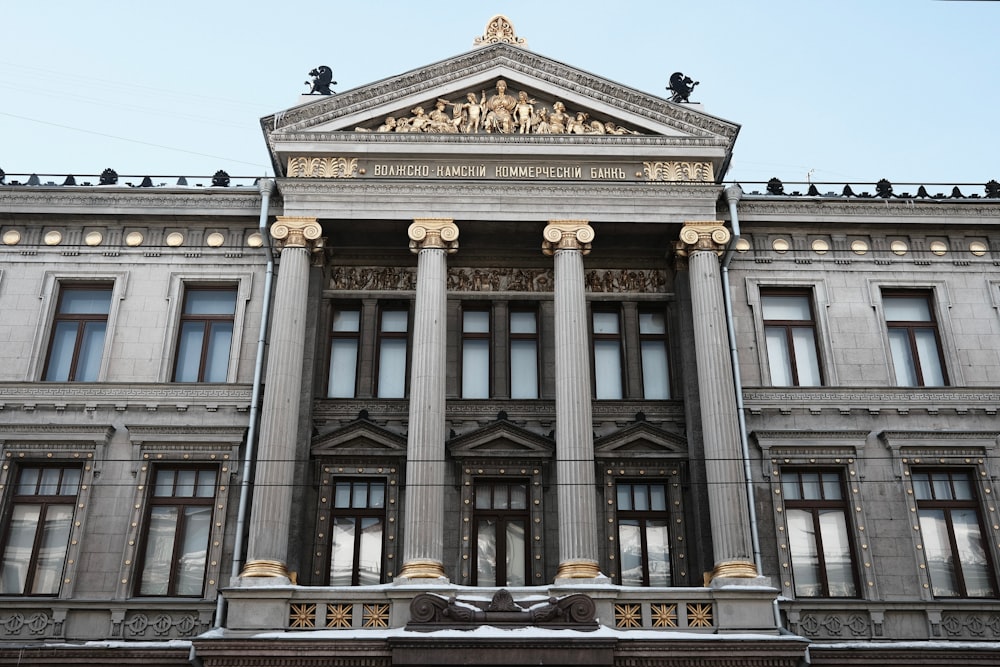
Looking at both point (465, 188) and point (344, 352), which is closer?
point (465, 188)

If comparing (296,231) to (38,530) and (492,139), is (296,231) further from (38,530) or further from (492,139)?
(38,530)

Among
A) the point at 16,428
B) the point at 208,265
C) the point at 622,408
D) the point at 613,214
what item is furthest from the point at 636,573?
the point at 16,428

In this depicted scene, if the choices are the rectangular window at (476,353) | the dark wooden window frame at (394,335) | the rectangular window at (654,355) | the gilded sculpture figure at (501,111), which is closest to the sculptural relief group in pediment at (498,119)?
the gilded sculpture figure at (501,111)

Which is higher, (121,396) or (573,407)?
(121,396)

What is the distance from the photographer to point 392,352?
86.9 ft

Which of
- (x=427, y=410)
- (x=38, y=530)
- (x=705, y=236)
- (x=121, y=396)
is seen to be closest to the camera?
(x=427, y=410)

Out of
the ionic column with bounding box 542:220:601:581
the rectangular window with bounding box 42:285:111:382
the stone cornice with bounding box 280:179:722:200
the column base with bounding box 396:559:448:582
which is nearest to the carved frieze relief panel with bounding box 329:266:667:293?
the ionic column with bounding box 542:220:601:581

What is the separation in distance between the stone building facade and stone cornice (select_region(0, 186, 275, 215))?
0.06 metres

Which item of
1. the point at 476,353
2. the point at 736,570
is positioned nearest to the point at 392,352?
the point at 476,353

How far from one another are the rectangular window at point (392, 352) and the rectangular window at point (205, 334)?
12.3 feet

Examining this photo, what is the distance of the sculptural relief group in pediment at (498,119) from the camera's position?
85.5ft

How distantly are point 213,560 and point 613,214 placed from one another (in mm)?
12297

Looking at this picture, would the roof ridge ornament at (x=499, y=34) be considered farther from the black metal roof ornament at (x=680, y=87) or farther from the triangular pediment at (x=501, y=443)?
the triangular pediment at (x=501, y=443)

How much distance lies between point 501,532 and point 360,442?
157 inches
